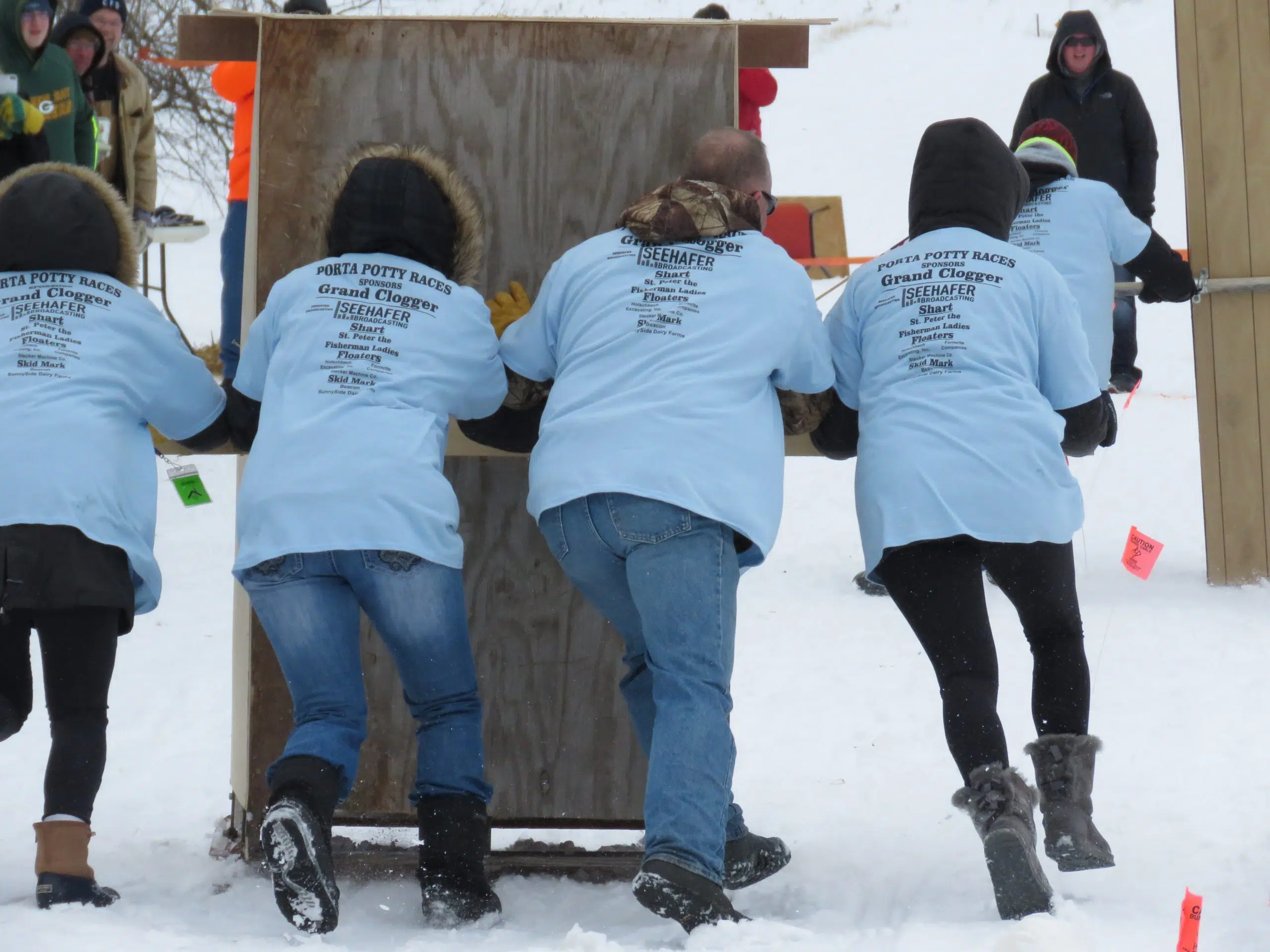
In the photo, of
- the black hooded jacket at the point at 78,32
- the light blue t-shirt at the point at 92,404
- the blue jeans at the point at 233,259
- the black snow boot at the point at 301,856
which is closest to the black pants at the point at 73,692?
the light blue t-shirt at the point at 92,404

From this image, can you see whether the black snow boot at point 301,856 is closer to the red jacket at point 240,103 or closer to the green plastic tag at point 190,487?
the green plastic tag at point 190,487

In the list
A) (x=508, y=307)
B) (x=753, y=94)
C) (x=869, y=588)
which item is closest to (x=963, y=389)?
(x=508, y=307)

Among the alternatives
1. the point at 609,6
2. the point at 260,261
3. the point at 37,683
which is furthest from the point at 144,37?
the point at 609,6

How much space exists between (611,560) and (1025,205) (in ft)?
11.2

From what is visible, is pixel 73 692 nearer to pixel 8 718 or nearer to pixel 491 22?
pixel 8 718

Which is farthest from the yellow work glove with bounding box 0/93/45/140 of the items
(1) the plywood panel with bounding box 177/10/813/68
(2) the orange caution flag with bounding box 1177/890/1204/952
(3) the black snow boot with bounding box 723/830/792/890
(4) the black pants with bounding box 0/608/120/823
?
(2) the orange caution flag with bounding box 1177/890/1204/952

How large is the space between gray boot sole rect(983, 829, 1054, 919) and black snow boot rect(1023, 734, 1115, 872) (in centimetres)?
28

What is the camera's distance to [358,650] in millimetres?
3133

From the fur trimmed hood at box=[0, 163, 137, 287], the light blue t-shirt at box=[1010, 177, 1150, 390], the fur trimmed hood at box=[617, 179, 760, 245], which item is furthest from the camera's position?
the light blue t-shirt at box=[1010, 177, 1150, 390]

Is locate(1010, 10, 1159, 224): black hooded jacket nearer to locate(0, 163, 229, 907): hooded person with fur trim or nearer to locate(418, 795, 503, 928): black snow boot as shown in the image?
locate(0, 163, 229, 907): hooded person with fur trim

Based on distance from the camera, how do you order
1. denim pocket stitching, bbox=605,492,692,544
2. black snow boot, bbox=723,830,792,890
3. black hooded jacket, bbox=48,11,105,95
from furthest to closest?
black hooded jacket, bbox=48,11,105,95
black snow boot, bbox=723,830,792,890
denim pocket stitching, bbox=605,492,692,544

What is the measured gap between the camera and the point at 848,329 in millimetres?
3340

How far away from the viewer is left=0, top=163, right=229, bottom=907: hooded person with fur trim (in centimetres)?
304

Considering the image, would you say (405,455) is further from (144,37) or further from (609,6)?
(609,6)
